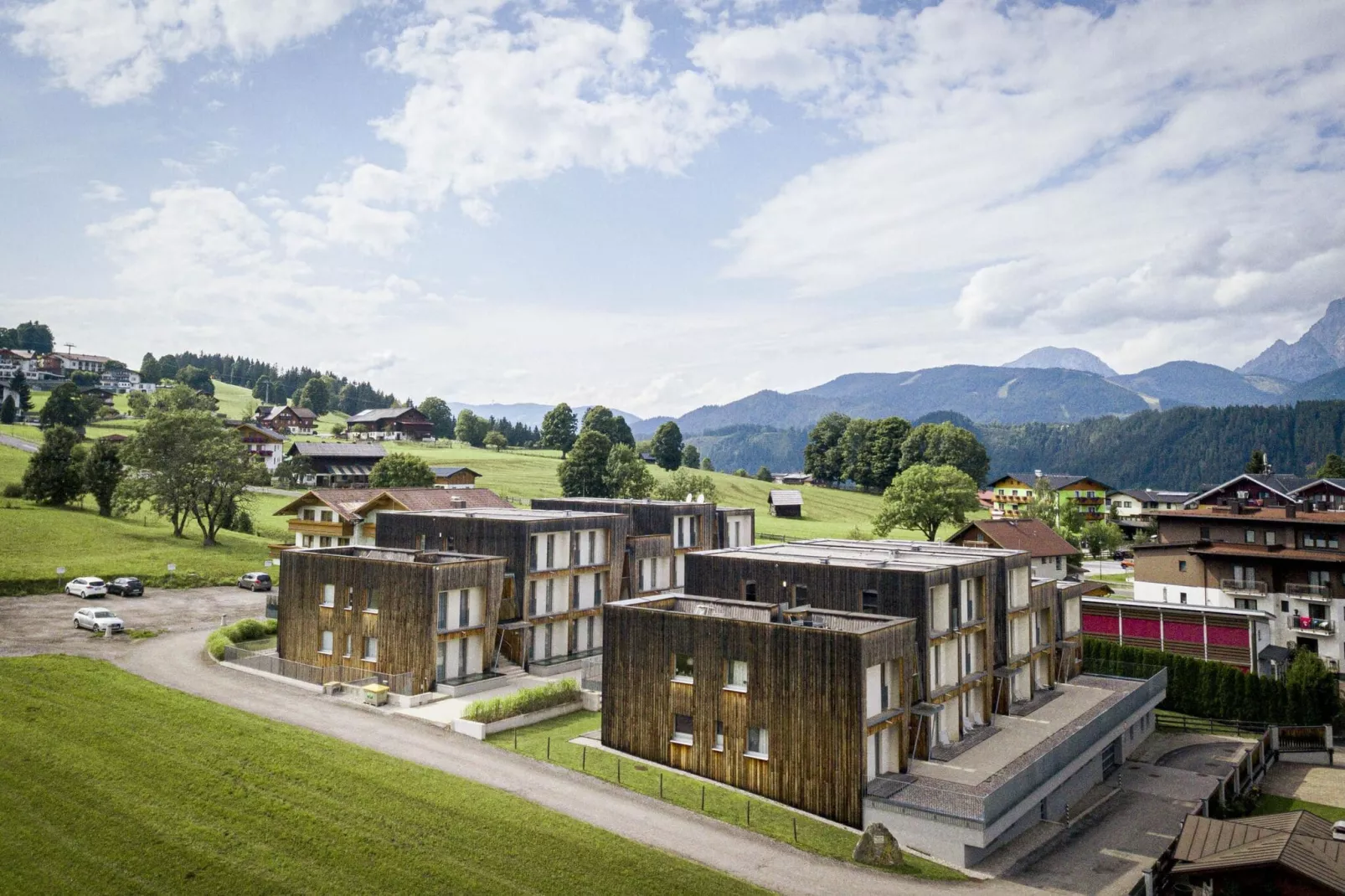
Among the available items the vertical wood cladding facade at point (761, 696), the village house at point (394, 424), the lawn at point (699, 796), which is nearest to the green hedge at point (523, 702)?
the lawn at point (699, 796)

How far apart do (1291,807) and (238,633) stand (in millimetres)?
52708

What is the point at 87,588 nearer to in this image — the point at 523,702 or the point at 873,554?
the point at 523,702

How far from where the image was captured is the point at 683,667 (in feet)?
109

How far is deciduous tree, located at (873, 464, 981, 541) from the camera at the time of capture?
91750mm

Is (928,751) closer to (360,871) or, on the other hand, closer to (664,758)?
(664,758)

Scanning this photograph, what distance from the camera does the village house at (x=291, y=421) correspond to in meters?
168

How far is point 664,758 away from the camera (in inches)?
1305

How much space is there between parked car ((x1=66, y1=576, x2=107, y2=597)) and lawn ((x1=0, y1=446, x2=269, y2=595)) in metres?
2.08

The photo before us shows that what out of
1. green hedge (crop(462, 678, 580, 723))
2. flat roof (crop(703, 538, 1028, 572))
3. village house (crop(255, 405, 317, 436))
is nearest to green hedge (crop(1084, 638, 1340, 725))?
flat roof (crop(703, 538, 1028, 572))

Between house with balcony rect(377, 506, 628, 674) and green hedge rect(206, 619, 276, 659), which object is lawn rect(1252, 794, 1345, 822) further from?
green hedge rect(206, 619, 276, 659)

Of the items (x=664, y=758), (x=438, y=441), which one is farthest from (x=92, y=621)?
(x=438, y=441)

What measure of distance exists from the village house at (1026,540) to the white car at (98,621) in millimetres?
58375

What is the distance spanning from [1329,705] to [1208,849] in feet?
98.8

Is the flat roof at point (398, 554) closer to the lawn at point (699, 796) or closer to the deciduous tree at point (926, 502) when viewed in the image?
the lawn at point (699, 796)
